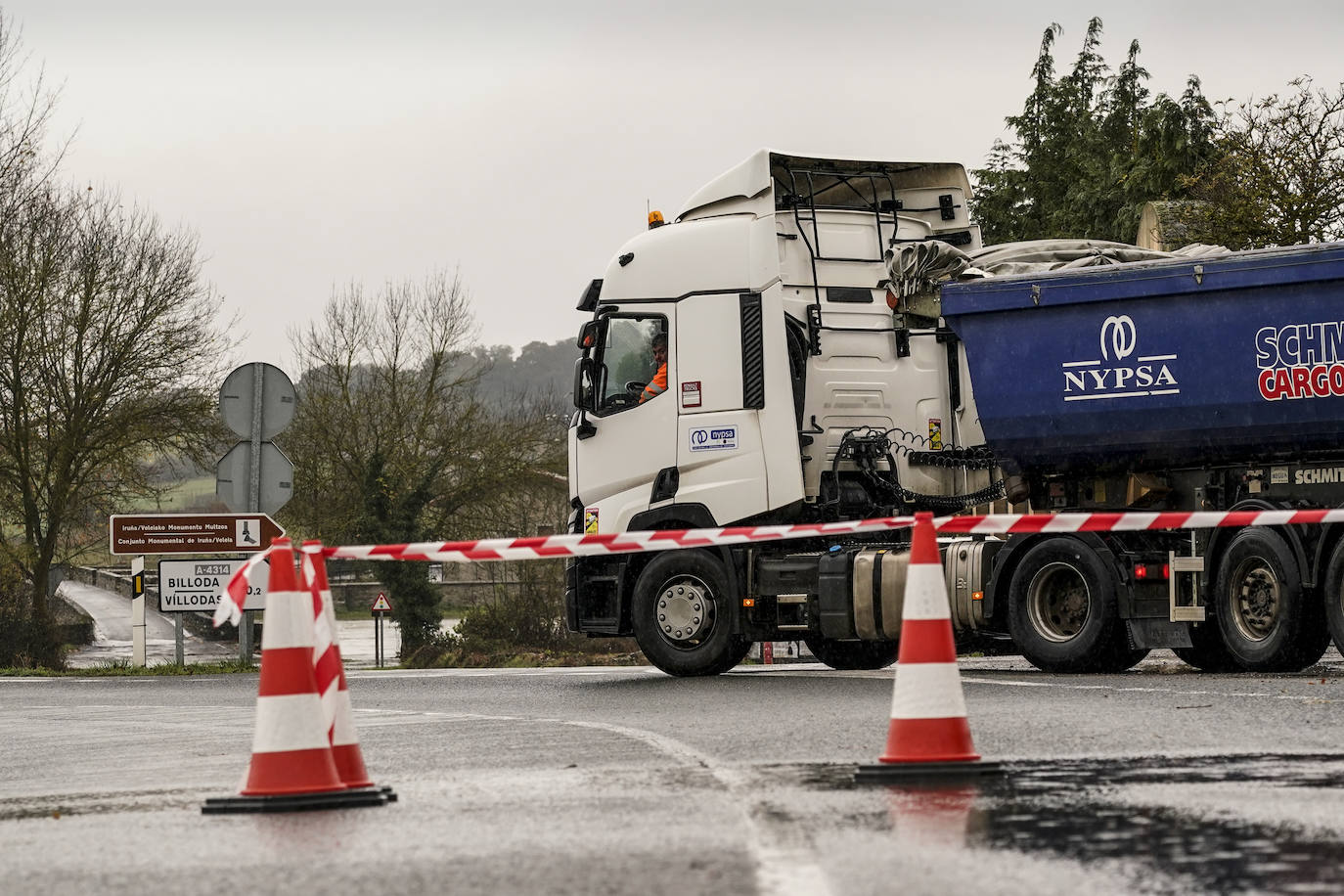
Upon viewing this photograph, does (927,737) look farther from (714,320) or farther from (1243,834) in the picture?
(714,320)

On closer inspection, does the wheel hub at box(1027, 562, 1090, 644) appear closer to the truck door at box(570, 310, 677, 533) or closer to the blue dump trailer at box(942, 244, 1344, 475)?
the blue dump trailer at box(942, 244, 1344, 475)

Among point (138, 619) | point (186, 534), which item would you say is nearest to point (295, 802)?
point (186, 534)

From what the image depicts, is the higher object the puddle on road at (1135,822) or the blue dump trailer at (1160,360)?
the blue dump trailer at (1160,360)

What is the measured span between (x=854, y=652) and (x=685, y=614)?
2.18m

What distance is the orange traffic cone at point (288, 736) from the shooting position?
23.7 ft

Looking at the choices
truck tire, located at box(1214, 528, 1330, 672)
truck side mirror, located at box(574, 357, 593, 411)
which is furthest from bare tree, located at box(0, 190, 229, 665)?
truck tire, located at box(1214, 528, 1330, 672)

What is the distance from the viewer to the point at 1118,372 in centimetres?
1420

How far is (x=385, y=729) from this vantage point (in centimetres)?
1148

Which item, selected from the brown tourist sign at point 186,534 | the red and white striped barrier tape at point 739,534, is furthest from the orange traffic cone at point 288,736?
the brown tourist sign at point 186,534

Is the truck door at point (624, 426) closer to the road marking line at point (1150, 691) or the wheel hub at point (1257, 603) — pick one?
the road marking line at point (1150, 691)

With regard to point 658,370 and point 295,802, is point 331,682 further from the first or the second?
point 658,370

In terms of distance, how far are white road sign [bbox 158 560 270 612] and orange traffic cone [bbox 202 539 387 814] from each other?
45.7ft

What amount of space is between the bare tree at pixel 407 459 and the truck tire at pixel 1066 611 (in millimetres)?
32150

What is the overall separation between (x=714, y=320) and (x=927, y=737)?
28.9 feet
